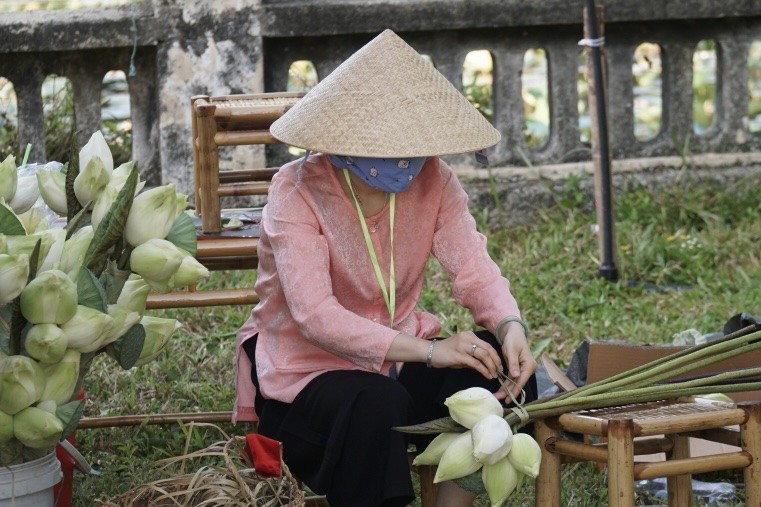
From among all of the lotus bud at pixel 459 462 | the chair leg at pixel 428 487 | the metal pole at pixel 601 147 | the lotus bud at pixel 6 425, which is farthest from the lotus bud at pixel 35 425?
the metal pole at pixel 601 147

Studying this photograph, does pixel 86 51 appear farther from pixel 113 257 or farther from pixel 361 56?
pixel 113 257

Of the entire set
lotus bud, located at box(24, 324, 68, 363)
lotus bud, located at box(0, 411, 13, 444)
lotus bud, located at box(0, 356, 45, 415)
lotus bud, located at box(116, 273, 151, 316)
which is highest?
lotus bud, located at box(116, 273, 151, 316)

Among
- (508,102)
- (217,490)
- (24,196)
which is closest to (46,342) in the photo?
(24,196)

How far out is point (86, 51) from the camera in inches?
201

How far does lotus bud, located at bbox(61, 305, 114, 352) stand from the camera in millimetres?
1969

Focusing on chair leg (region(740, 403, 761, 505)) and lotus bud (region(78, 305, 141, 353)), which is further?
chair leg (region(740, 403, 761, 505))

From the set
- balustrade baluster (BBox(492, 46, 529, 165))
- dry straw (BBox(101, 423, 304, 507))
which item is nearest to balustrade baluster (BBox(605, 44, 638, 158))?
balustrade baluster (BBox(492, 46, 529, 165))

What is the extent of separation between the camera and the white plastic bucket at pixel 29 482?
2.18 metres

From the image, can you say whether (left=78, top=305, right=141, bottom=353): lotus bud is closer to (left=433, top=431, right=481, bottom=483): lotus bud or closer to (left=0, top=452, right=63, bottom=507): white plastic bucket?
(left=0, top=452, right=63, bottom=507): white plastic bucket

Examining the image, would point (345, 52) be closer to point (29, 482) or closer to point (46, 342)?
point (29, 482)

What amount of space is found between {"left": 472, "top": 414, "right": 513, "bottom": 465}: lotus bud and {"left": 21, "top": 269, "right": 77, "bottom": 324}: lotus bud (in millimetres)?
886

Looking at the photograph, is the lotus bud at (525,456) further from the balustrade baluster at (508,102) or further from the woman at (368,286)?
the balustrade baluster at (508,102)

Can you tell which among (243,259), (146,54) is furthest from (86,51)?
(243,259)

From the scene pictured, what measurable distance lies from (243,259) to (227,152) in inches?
64.0
